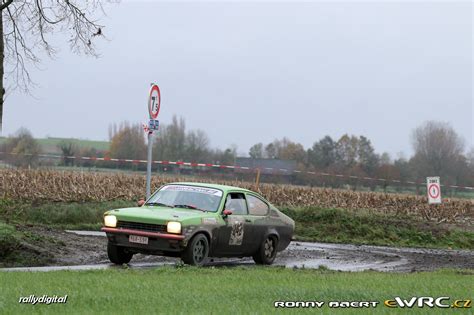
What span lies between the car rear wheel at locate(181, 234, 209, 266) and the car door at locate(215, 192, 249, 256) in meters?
0.44

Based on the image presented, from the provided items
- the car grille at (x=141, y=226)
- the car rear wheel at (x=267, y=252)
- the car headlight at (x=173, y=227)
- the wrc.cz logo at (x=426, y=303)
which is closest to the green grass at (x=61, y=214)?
the car rear wheel at (x=267, y=252)

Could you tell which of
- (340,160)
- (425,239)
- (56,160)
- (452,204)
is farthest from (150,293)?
(340,160)

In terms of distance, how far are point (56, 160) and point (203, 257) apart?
123 feet

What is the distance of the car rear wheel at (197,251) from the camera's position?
1411 centimetres

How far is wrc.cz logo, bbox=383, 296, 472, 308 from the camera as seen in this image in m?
9.20

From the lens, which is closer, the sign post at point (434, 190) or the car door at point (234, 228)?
Result: the car door at point (234, 228)

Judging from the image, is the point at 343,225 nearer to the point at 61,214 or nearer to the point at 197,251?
the point at 61,214

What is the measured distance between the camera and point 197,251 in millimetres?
14445

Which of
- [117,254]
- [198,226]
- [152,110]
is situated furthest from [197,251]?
[152,110]

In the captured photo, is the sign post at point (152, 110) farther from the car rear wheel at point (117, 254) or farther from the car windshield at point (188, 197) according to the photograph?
the car rear wheel at point (117, 254)

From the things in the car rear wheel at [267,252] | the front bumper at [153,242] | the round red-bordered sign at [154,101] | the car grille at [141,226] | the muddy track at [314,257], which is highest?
the round red-bordered sign at [154,101]

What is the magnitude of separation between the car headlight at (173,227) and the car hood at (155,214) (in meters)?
0.09

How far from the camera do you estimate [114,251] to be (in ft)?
48.6

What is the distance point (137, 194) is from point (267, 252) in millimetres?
20060
